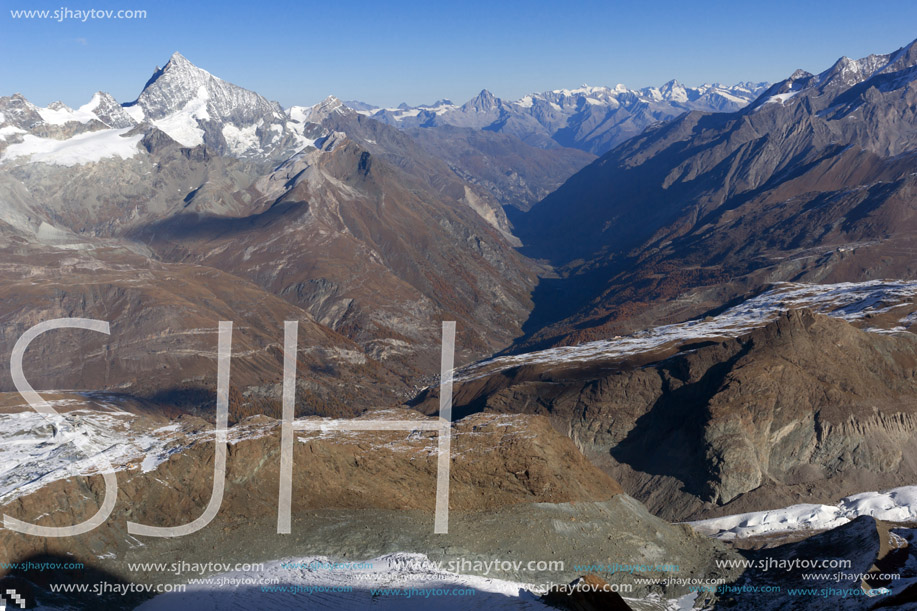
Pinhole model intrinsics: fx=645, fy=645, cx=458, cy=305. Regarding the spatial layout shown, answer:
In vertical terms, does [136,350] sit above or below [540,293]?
below

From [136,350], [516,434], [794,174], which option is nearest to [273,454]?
[516,434]

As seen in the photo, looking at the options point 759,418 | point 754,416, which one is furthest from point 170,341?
point 759,418

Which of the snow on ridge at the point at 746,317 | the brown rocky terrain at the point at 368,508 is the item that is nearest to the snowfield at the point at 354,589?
the brown rocky terrain at the point at 368,508

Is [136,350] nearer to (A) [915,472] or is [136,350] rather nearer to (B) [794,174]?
(A) [915,472]

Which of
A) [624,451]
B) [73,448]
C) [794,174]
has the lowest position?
[624,451]

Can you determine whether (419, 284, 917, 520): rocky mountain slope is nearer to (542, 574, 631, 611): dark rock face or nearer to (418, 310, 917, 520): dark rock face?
(418, 310, 917, 520): dark rock face

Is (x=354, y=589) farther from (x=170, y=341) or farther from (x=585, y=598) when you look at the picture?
(x=170, y=341)
